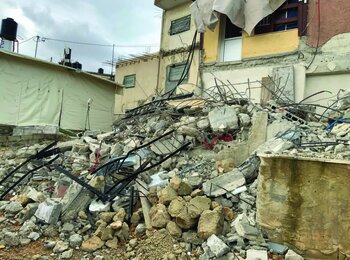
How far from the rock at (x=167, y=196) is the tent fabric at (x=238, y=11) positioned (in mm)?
7701

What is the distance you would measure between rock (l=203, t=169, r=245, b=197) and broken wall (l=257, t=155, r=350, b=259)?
25.1 inches

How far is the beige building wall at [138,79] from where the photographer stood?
16.9 m

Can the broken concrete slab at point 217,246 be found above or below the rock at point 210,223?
below

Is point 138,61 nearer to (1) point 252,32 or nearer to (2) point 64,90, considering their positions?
(2) point 64,90

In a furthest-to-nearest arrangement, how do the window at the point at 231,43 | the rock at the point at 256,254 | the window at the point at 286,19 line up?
the window at the point at 231,43 → the window at the point at 286,19 → the rock at the point at 256,254

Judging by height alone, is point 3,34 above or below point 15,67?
above

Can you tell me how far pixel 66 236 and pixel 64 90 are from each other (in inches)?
365

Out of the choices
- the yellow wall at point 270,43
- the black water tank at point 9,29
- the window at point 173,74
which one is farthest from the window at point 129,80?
the yellow wall at point 270,43

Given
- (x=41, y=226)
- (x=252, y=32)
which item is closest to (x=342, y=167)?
(x=41, y=226)

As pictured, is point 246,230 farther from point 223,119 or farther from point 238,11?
point 238,11

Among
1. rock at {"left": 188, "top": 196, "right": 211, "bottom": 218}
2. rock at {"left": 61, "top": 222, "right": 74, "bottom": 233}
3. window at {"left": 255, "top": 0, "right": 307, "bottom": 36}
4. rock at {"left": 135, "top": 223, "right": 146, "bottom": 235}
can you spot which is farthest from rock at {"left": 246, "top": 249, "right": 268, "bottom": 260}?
window at {"left": 255, "top": 0, "right": 307, "bottom": 36}

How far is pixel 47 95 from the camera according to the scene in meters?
12.1

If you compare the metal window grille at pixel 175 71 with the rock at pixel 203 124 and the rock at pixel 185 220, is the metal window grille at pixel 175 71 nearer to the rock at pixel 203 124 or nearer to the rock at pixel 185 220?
the rock at pixel 203 124

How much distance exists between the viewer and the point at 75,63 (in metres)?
18.7
